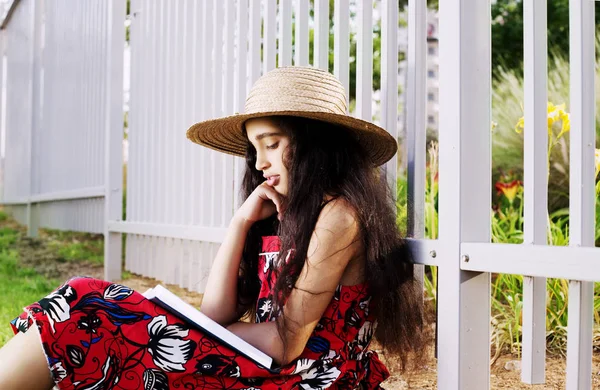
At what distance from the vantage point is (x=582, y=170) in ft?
5.39

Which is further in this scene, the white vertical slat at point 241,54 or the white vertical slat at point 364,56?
the white vertical slat at point 241,54

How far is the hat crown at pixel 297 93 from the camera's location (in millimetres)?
2121

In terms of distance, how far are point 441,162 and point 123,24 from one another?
13.4 feet

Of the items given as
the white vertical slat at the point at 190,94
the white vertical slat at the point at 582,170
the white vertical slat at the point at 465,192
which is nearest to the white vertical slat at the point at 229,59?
the white vertical slat at the point at 190,94

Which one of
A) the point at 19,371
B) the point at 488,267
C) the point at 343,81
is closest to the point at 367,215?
the point at 488,267

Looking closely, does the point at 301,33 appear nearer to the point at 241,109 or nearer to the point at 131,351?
the point at 241,109

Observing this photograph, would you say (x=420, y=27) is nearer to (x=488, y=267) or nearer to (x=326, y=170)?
(x=326, y=170)

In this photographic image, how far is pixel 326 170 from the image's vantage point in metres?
2.12

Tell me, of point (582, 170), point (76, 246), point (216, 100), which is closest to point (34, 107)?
point (76, 246)

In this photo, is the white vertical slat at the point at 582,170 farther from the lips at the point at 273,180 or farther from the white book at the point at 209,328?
the lips at the point at 273,180

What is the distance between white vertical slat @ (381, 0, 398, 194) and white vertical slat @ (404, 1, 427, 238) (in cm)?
9

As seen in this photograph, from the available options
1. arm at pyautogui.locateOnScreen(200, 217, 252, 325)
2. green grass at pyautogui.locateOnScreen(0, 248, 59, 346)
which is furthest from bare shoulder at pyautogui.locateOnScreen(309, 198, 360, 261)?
green grass at pyautogui.locateOnScreen(0, 248, 59, 346)

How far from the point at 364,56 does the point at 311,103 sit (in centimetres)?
44

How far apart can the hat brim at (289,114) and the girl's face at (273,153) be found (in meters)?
0.05
